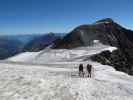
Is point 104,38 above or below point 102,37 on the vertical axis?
below

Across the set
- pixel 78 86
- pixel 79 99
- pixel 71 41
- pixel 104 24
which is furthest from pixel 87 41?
pixel 79 99

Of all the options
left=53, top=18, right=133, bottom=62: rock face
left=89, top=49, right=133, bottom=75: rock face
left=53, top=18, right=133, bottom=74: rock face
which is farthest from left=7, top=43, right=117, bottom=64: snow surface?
left=53, top=18, right=133, bottom=62: rock face

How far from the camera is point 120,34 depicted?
9375cm

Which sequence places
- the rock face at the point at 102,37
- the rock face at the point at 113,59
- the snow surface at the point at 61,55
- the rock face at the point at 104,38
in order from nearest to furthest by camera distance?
the rock face at the point at 113,59, the snow surface at the point at 61,55, the rock face at the point at 104,38, the rock face at the point at 102,37

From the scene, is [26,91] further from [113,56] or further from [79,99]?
[113,56]

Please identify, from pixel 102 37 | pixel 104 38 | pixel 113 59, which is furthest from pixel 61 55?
pixel 102 37

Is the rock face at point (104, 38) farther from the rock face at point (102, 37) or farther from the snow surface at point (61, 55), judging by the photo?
the snow surface at point (61, 55)

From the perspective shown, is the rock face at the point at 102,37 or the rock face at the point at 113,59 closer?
the rock face at the point at 113,59

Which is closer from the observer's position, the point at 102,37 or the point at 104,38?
the point at 104,38

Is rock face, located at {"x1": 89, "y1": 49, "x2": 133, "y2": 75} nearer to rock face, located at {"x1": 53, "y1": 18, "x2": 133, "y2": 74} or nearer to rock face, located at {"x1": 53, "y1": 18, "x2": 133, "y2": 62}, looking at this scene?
rock face, located at {"x1": 53, "y1": 18, "x2": 133, "y2": 74}

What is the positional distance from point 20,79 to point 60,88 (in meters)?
5.88

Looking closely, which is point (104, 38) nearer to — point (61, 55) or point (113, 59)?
point (113, 59)

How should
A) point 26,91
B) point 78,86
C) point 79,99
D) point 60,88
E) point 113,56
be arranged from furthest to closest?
point 113,56 < point 78,86 < point 60,88 < point 26,91 < point 79,99

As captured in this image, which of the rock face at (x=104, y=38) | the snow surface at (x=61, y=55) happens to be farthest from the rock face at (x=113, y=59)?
the snow surface at (x=61, y=55)
